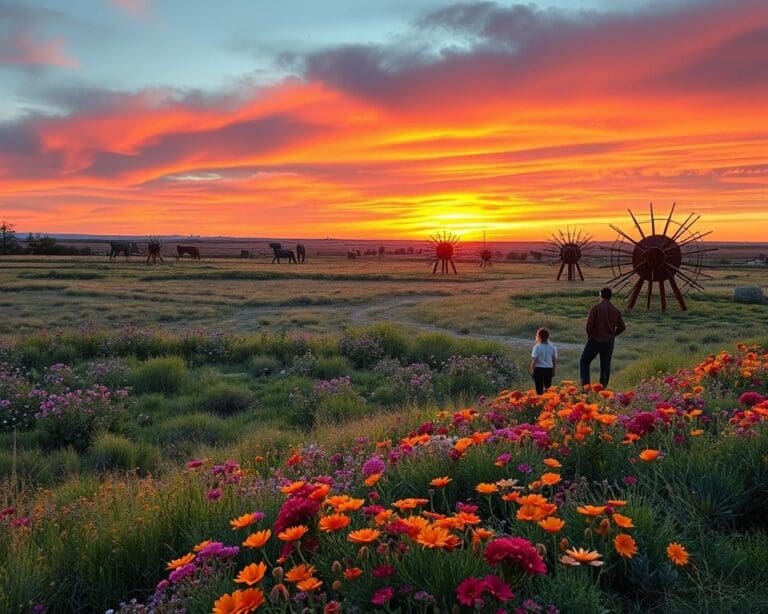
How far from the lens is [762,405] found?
184 inches

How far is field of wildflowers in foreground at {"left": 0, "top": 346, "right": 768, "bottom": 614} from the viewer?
7.71ft

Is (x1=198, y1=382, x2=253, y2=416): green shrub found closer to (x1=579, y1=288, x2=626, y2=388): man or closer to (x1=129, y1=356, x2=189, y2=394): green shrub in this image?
(x1=129, y1=356, x2=189, y2=394): green shrub

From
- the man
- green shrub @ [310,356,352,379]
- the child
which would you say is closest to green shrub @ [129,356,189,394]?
green shrub @ [310,356,352,379]

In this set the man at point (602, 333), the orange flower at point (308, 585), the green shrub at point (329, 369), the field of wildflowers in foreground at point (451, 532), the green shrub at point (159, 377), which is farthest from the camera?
the green shrub at point (329, 369)

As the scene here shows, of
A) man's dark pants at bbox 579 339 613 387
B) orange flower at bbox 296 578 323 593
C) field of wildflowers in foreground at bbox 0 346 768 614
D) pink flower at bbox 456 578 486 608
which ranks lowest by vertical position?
man's dark pants at bbox 579 339 613 387

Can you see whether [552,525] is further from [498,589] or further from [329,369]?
[329,369]

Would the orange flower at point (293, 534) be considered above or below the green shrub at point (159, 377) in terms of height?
above

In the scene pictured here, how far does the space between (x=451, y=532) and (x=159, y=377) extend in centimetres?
1184

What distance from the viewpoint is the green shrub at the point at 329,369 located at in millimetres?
14336

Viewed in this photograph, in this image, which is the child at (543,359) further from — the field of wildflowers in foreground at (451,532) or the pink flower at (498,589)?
the pink flower at (498,589)

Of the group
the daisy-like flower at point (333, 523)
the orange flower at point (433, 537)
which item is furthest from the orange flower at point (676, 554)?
the daisy-like flower at point (333, 523)

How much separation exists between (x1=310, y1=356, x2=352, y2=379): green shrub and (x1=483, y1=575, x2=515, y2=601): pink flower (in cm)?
1228

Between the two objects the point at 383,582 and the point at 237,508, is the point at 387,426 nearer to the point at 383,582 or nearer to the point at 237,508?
the point at 237,508

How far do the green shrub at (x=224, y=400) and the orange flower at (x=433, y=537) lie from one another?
32.7 ft
